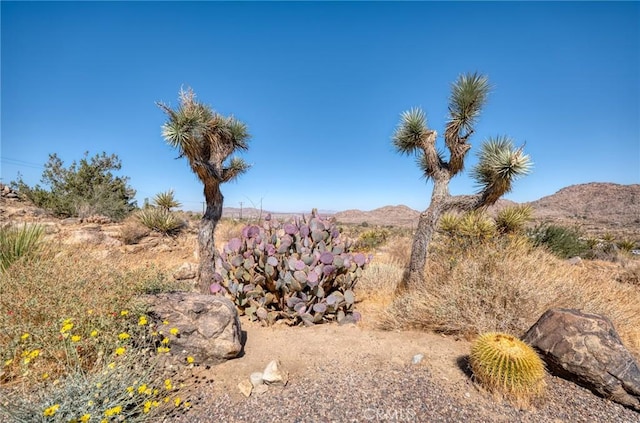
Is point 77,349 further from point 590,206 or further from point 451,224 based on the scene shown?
point 590,206

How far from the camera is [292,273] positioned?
13.5ft

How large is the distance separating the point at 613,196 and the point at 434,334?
5837 centimetres

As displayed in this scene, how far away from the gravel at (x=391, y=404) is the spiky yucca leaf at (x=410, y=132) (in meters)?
4.81

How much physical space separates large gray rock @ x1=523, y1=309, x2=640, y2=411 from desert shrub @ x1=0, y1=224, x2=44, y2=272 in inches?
275

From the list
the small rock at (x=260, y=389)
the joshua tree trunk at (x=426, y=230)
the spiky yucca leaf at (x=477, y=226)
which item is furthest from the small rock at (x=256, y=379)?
the spiky yucca leaf at (x=477, y=226)

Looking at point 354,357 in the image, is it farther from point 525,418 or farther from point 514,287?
point 514,287

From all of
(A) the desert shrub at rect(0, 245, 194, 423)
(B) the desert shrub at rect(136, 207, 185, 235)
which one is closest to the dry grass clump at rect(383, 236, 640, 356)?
(A) the desert shrub at rect(0, 245, 194, 423)

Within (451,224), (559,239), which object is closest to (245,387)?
(451,224)

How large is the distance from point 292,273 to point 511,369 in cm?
270

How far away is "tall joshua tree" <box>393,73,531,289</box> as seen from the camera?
539 cm

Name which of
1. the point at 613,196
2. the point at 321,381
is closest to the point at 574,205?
the point at 613,196

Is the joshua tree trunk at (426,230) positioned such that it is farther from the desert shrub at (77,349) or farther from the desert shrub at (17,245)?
the desert shrub at (17,245)

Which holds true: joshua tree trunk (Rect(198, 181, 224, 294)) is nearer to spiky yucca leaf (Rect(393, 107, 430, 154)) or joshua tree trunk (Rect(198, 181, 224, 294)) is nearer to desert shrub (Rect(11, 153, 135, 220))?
spiky yucca leaf (Rect(393, 107, 430, 154))

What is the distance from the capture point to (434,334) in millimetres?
3705
